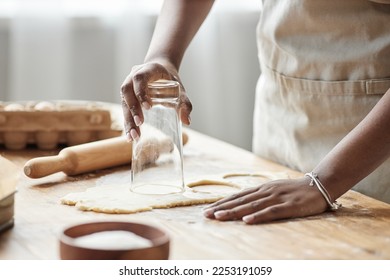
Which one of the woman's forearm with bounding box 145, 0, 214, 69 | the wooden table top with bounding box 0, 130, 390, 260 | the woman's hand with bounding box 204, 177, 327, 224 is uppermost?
the woman's forearm with bounding box 145, 0, 214, 69

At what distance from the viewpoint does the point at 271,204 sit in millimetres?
1040

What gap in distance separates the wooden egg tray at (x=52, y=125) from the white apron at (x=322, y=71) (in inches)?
14.4

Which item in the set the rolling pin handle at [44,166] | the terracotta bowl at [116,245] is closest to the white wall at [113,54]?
the rolling pin handle at [44,166]

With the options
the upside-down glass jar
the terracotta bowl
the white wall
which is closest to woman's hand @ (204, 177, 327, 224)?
the upside-down glass jar

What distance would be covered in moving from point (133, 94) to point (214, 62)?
137cm

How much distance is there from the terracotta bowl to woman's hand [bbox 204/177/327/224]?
0.84ft

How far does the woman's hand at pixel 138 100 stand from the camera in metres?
1.17

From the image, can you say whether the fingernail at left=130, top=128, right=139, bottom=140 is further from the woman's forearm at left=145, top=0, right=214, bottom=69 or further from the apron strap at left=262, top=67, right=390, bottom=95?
the apron strap at left=262, top=67, right=390, bottom=95

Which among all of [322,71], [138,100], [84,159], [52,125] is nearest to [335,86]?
[322,71]

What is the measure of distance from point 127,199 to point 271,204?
0.74 ft

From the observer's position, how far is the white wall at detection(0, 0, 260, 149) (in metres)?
2.37

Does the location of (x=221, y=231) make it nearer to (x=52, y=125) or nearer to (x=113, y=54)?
(x=52, y=125)
